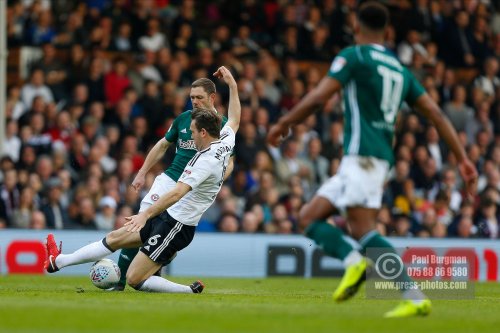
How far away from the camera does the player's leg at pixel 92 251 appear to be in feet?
39.9

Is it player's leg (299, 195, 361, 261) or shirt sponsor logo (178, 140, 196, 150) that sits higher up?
shirt sponsor logo (178, 140, 196, 150)

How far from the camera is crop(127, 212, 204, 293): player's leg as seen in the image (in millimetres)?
12156

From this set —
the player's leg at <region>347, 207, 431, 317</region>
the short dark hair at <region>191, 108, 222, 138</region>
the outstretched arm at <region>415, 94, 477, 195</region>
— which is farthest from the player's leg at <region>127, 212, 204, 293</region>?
the outstretched arm at <region>415, 94, 477, 195</region>

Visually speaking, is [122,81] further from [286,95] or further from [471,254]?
[471,254]

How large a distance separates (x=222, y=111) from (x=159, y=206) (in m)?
9.17

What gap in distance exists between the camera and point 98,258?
40.3ft

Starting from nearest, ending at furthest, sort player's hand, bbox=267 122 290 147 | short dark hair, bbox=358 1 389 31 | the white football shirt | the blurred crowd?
player's hand, bbox=267 122 290 147, short dark hair, bbox=358 1 389 31, the white football shirt, the blurred crowd

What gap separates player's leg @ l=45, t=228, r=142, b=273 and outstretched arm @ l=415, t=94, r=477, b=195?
13.1ft

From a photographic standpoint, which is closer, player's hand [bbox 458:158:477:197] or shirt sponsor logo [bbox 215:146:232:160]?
player's hand [bbox 458:158:477:197]

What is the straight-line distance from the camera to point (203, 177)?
11.6 meters

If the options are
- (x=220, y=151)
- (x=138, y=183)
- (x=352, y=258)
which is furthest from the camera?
(x=138, y=183)

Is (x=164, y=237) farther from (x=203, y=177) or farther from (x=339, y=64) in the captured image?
(x=339, y=64)

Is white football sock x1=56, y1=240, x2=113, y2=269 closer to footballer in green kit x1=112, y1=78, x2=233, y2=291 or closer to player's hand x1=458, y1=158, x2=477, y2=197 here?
footballer in green kit x1=112, y1=78, x2=233, y2=291

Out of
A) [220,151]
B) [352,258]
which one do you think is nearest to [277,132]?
[352,258]
